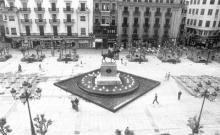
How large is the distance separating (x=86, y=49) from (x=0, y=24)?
29.0m

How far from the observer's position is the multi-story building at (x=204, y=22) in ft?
190

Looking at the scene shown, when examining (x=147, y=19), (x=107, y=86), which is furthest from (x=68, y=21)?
(x=107, y=86)

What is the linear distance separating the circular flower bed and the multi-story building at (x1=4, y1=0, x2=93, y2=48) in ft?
78.7

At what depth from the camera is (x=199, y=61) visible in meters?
50.2

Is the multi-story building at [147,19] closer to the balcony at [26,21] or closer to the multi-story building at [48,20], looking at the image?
the multi-story building at [48,20]

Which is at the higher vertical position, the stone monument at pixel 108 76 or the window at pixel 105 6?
the window at pixel 105 6

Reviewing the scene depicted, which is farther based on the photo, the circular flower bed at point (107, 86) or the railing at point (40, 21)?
the railing at point (40, 21)

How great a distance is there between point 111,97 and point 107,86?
11.6ft

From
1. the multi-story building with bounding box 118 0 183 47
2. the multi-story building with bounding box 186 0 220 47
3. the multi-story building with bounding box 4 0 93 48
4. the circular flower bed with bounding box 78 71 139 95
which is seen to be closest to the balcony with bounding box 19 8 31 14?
the multi-story building with bounding box 4 0 93 48

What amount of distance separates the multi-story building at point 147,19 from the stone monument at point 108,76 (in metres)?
27.6

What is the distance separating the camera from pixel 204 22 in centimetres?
5991

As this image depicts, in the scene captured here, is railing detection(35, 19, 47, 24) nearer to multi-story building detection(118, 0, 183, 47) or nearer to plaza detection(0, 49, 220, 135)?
plaza detection(0, 49, 220, 135)

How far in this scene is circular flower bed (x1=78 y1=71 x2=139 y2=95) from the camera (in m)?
31.2

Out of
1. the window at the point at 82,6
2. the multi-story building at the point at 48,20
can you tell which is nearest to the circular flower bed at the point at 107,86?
the multi-story building at the point at 48,20
